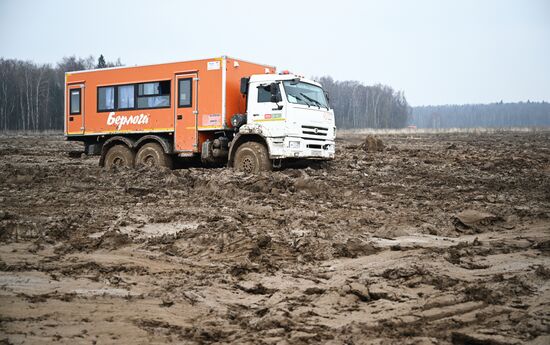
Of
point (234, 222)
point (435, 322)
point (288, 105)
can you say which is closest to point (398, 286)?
point (435, 322)

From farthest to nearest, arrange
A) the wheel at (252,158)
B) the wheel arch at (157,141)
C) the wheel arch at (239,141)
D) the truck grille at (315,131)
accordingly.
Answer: the wheel arch at (157,141), the wheel arch at (239,141), the wheel at (252,158), the truck grille at (315,131)

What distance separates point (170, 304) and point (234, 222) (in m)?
3.16

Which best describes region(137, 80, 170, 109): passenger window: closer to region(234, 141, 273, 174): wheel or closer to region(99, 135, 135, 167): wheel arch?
region(99, 135, 135, 167): wheel arch

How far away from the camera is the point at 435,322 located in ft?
12.9

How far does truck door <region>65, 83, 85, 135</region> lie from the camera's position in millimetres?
15859

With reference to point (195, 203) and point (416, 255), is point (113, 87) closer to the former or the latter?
point (195, 203)

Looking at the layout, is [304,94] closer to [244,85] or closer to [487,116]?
[244,85]

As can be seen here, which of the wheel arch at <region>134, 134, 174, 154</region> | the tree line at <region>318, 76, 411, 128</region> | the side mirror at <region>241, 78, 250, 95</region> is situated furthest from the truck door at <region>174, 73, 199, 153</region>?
the tree line at <region>318, 76, 411, 128</region>

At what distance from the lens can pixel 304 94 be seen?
42.4 ft

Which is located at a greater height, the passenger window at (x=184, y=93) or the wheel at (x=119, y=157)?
the passenger window at (x=184, y=93)

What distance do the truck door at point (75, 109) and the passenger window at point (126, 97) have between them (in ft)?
5.01

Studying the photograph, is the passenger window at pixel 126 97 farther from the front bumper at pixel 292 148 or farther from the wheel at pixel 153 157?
the front bumper at pixel 292 148

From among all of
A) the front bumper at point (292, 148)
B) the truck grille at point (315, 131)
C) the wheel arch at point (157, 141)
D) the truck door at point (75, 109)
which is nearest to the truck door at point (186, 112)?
the wheel arch at point (157, 141)

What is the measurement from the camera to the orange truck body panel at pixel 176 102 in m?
13.4
